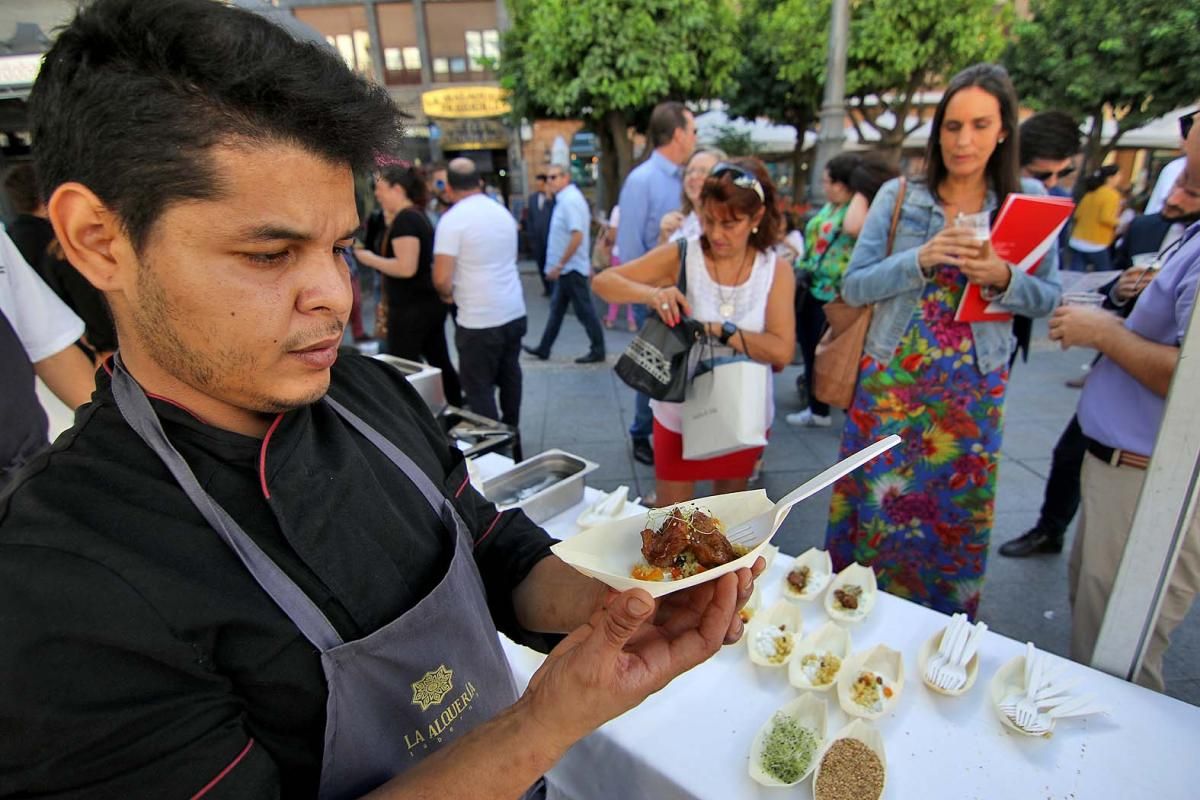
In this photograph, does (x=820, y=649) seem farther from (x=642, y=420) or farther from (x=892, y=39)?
(x=892, y=39)

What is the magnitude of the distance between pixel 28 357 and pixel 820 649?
2670mm

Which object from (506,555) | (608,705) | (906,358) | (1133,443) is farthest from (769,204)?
(608,705)

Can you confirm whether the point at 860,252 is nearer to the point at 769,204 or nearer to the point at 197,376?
the point at 769,204

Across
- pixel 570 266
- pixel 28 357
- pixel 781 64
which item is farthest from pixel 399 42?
pixel 28 357

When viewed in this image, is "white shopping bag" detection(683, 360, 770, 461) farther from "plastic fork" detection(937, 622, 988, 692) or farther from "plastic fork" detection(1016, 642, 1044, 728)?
"plastic fork" detection(1016, 642, 1044, 728)

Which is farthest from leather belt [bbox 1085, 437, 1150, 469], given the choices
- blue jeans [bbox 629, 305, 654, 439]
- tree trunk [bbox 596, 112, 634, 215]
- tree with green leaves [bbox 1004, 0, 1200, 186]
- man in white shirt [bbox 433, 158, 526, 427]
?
tree trunk [bbox 596, 112, 634, 215]

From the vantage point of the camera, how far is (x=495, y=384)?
16.0 ft

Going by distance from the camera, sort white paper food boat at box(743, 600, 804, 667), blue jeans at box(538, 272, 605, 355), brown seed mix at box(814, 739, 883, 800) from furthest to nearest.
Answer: blue jeans at box(538, 272, 605, 355) → white paper food boat at box(743, 600, 804, 667) → brown seed mix at box(814, 739, 883, 800)

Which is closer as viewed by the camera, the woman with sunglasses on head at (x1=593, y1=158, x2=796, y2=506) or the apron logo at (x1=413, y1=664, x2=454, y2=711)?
the apron logo at (x1=413, y1=664, x2=454, y2=711)

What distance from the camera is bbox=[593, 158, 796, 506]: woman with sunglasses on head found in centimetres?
268

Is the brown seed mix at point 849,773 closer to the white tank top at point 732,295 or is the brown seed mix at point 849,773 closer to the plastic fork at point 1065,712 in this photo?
Answer: the plastic fork at point 1065,712

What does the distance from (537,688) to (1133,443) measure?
2.19 meters

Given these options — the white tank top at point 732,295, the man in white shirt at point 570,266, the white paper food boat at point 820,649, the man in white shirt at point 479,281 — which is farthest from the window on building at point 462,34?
the white paper food boat at point 820,649

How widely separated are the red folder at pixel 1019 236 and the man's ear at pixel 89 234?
246 centimetres
